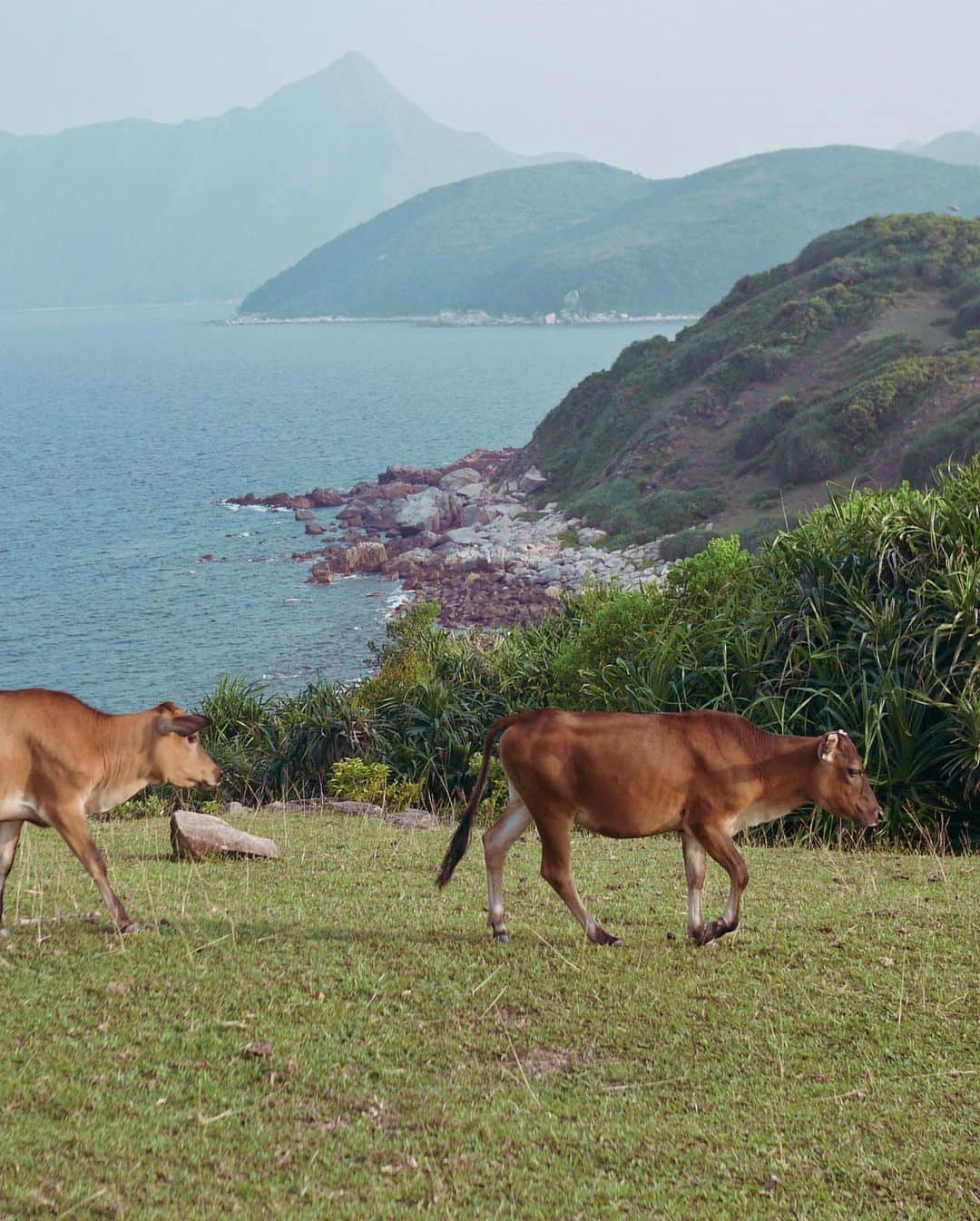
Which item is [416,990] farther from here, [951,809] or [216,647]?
[216,647]

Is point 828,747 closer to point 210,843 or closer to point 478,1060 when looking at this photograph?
point 478,1060

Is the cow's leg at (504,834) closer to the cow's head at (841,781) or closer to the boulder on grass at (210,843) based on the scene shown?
the cow's head at (841,781)

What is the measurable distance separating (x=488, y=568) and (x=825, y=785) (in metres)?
54.5

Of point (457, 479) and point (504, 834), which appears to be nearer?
→ point (504, 834)

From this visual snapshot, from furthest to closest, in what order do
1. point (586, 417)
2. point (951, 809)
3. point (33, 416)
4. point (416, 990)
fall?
point (33, 416)
point (586, 417)
point (951, 809)
point (416, 990)

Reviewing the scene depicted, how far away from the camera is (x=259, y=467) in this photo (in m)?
106

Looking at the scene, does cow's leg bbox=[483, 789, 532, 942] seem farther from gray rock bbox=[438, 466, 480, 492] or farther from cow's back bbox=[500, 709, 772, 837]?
gray rock bbox=[438, 466, 480, 492]

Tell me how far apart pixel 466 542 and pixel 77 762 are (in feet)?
201

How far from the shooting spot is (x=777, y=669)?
55.4ft

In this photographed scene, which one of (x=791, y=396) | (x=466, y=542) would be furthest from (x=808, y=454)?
(x=466, y=542)

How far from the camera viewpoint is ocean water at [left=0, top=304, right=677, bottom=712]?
52.7 meters

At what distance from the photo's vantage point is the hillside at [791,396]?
6322 centimetres

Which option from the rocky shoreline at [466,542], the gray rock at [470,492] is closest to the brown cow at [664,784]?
the rocky shoreline at [466,542]

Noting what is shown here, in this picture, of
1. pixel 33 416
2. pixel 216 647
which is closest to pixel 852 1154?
pixel 216 647
